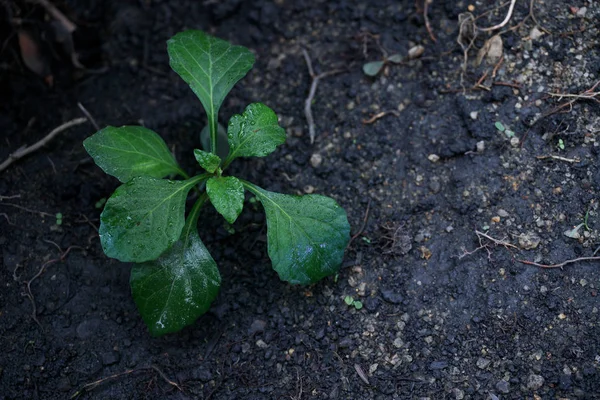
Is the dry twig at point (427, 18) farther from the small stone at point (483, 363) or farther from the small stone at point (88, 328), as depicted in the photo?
the small stone at point (88, 328)

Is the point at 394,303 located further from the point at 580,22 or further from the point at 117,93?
the point at 117,93

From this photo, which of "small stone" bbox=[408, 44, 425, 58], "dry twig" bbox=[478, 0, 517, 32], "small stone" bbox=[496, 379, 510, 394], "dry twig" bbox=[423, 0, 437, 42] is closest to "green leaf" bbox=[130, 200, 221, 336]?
"small stone" bbox=[496, 379, 510, 394]

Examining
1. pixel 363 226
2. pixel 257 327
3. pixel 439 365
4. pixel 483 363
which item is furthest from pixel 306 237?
pixel 483 363

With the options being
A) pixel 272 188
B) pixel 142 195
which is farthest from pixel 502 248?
pixel 142 195

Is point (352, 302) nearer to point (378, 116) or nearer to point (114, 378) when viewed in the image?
point (378, 116)

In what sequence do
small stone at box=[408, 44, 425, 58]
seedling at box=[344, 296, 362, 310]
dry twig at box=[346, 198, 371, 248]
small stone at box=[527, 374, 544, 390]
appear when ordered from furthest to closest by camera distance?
1. small stone at box=[408, 44, 425, 58]
2. dry twig at box=[346, 198, 371, 248]
3. seedling at box=[344, 296, 362, 310]
4. small stone at box=[527, 374, 544, 390]

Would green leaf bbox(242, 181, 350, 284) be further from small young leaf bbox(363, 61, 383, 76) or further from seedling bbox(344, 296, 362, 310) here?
small young leaf bbox(363, 61, 383, 76)
